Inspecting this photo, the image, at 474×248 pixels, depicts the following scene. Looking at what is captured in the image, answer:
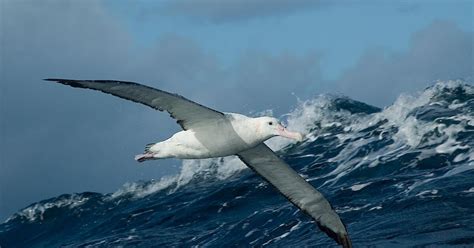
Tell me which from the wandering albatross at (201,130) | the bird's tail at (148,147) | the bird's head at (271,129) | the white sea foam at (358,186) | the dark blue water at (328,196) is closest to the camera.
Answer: the wandering albatross at (201,130)

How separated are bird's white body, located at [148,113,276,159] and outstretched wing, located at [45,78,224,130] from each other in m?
0.14

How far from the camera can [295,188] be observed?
13.7 m

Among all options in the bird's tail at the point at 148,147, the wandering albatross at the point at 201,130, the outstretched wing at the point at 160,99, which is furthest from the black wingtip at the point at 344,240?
the bird's tail at the point at 148,147

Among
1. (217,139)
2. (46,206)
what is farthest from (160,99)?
(46,206)

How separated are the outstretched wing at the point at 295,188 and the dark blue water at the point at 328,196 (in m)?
2.22

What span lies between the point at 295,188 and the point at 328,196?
7.78m

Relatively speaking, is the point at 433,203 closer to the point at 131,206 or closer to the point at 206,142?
the point at 206,142

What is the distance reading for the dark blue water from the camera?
688 inches

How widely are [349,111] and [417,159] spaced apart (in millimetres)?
9033

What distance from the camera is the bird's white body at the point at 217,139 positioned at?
12.3 metres

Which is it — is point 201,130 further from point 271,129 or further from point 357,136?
point 357,136

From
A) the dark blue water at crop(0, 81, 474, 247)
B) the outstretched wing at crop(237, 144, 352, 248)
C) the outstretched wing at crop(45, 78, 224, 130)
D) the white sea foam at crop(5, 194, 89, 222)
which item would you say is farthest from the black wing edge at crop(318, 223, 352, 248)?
the white sea foam at crop(5, 194, 89, 222)

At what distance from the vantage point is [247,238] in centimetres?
1961

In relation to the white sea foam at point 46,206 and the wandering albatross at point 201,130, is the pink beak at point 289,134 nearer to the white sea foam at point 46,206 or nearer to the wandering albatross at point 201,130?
the wandering albatross at point 201,130
